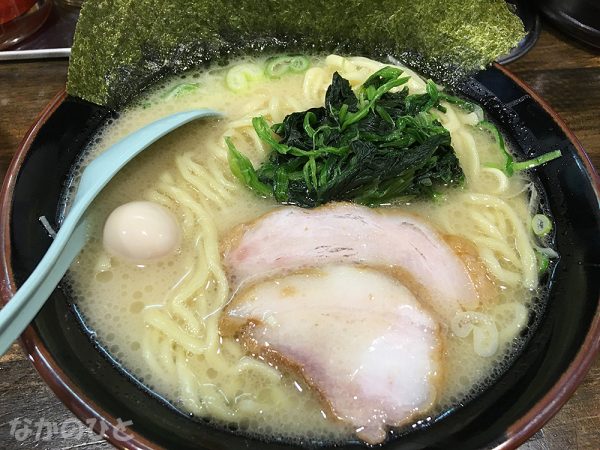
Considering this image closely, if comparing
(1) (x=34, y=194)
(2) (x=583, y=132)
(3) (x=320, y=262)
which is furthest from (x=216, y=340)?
(2) (x=583, y=132)

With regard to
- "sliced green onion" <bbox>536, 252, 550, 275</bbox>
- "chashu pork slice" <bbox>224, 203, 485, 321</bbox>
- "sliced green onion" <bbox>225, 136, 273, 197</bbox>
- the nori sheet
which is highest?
the nori sheet

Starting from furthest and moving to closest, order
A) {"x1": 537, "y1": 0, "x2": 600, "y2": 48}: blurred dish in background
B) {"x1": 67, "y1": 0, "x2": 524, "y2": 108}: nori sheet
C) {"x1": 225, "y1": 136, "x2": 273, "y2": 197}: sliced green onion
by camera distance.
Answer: {"x1": 537, "y1": 0, "x2": 600, "y2": 48}: blurred dish in background, {"x1": 67, "y1": 0, "x2": 524, "y2": 108}: nori sheet, {"x1": 225, "y1": 136, "x2": 273, "y2": 197}: sliced green onion

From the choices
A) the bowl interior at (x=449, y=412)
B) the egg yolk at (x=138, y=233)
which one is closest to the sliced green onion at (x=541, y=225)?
the bowl interior at (x=449, y=412)

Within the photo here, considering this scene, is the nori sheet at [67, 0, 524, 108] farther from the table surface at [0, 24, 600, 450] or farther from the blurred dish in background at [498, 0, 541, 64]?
the table surface at [0, 24, 600, 450]

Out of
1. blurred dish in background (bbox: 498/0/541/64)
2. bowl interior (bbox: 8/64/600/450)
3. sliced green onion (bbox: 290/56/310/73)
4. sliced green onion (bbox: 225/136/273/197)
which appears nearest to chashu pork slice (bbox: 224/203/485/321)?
sliced green onion (bbox: 225/136/273/197)

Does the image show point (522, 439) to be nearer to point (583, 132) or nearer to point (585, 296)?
point (585, 296)

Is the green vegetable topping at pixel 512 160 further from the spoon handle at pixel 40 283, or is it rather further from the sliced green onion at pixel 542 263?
the spoon handle at pixel 40 283

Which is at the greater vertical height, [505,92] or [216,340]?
[505,92]
